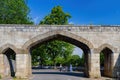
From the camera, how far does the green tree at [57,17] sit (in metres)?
55.5

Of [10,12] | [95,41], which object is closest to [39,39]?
[95,41]

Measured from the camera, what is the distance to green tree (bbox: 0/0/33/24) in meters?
44.5

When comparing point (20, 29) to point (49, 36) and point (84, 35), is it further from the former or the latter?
point (84, 35)

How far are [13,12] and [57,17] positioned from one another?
44.1 ft

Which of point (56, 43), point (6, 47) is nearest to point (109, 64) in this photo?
point (6, 47)

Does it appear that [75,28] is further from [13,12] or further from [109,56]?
[13,12]

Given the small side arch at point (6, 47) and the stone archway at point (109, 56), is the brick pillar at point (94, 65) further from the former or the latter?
the small side arch at point (6, 47)

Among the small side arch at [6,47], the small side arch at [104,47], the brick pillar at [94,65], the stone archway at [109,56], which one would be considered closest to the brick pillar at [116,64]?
the stone archway at [109,56]

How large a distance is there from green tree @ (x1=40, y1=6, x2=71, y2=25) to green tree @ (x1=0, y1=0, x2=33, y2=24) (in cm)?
909

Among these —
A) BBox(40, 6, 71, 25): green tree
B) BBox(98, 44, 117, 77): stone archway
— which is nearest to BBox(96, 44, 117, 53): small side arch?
BBox(98, 44, 117, 77): stone archway

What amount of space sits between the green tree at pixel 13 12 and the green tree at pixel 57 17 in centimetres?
909

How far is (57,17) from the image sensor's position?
55969 mm

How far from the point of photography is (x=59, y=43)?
5788 centimetres

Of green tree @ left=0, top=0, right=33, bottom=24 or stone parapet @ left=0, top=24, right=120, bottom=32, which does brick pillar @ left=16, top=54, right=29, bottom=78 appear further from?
green tree @ left=0, top=0, right=33, bottom=24
